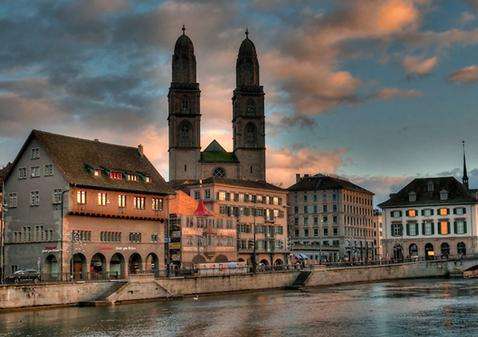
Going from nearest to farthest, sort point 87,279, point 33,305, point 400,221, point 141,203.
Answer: point 33,305 < point 87,279 < point 141,203 < point 400,221

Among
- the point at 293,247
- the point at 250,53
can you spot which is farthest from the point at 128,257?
the point at 250,53

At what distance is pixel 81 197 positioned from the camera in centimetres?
9706

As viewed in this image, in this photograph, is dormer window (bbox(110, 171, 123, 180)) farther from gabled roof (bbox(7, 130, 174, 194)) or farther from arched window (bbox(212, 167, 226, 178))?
arched window (bbox(212, 167, 226, 178))

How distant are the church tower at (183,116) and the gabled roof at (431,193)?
4199 cm

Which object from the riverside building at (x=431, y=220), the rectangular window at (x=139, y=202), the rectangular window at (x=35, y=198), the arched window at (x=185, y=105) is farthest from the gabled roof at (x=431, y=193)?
the rectangular window at (x=35, y=198)

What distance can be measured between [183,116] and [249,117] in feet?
47.7

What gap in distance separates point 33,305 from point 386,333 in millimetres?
33345

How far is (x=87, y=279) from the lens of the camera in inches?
3344

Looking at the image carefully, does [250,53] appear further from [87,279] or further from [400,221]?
[87,279]

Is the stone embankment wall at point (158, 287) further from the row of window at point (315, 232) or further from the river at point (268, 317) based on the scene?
the row of window at point (315, 232)

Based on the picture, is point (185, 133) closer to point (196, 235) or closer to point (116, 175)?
point (196, 235)

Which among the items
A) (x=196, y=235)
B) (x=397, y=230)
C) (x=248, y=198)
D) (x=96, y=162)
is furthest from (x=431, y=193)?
(x=96, y=162)

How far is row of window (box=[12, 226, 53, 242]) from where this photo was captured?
315 feet

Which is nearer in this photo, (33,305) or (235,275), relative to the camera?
(33,305)
